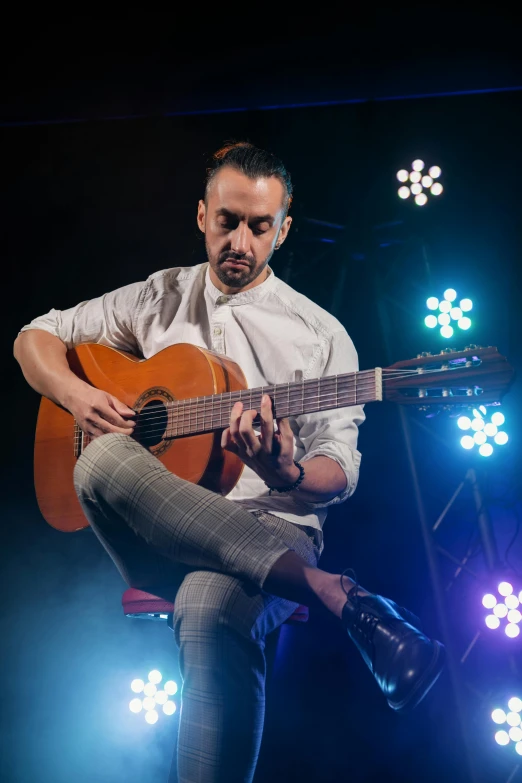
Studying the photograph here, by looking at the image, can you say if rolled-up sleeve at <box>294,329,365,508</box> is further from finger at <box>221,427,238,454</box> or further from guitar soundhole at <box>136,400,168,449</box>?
guitar soundhole at <box>136,400,168,449</box>

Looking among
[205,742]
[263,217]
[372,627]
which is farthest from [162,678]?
[263,217]

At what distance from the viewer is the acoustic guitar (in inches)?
58.5

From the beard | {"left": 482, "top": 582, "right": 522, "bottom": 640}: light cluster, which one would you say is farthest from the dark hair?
{"left": 482, "top": 582, "right": 522, "bottom": 640}: light cluster

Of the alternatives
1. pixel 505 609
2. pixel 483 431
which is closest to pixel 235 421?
pixel 483 431

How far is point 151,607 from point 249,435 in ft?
1.57

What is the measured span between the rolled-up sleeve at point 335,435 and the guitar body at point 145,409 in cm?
22

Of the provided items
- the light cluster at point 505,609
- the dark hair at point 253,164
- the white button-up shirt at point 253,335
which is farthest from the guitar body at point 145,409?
the light cluster at point 505,609

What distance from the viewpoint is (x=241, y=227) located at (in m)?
2.05

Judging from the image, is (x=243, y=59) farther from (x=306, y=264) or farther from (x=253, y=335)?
(x=253, y=335)

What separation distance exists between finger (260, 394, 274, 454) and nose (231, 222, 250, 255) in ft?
2.07

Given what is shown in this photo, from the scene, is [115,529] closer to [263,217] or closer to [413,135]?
[263,217]

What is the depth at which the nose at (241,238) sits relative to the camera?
6.73 ft

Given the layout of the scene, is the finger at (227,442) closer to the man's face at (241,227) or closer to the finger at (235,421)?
the finger at (235,421)

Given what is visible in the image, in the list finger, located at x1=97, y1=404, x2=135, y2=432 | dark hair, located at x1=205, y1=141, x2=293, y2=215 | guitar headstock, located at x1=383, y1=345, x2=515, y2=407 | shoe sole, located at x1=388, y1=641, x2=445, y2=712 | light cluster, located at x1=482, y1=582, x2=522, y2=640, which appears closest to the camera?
shoe sole, located at x1=388, y1=641, x2=445, y2=712
